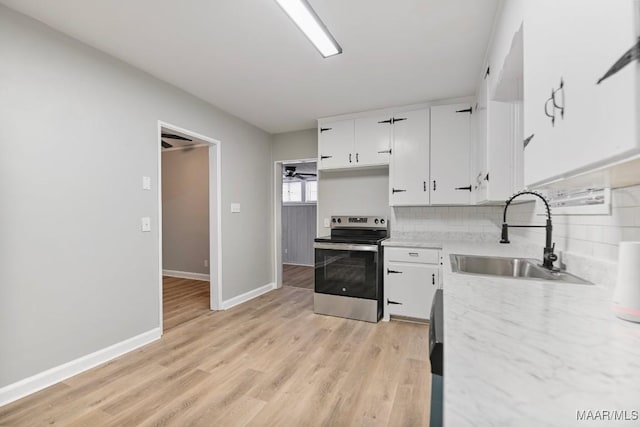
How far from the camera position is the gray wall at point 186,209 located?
16.0 ft

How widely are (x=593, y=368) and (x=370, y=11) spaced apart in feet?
6.57

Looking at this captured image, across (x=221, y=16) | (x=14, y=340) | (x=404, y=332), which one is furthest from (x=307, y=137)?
(x=14, y=340)

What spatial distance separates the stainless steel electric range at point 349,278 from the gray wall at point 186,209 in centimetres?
255

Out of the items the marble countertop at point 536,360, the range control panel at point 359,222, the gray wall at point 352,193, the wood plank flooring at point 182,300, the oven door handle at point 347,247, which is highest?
the gray wall at point 352,193

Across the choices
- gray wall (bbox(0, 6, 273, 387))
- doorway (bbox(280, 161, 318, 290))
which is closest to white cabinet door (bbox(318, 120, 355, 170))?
gray wall (bbox(0, 6, 273, 387))

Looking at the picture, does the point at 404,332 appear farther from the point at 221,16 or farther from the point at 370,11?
the point at 221,16

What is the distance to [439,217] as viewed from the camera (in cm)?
332

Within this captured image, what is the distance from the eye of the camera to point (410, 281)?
2.96 m

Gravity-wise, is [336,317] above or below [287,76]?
below

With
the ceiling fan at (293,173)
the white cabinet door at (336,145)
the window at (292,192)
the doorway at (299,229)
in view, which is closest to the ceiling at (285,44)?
the white cabinet door at (336,145)

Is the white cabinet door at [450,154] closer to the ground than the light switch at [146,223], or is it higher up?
higher up

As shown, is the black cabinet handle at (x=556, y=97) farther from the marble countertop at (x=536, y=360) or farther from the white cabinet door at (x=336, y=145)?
the white cabinet door at (x=336, y=145)

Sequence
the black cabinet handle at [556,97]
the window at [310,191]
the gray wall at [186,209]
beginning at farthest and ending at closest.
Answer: the window at [310,191], the gray wall at [186,209], the black cabinet handle at [556,97]

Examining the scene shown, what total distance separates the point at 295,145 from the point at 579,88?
3.79 metres
